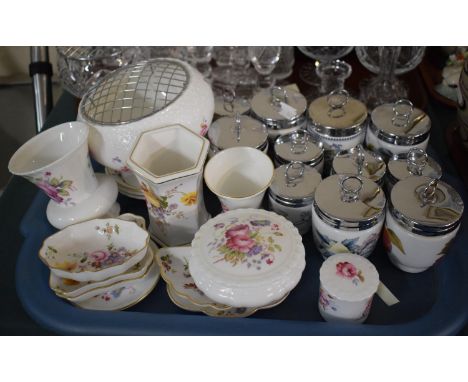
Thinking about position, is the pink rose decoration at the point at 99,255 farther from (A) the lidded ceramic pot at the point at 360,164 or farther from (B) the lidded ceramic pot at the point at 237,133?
(A) the lidded ceramic pot at the point at 360,164

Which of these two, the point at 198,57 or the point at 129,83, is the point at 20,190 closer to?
the point at 129,83

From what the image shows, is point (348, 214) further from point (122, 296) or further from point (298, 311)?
point (122, 296)

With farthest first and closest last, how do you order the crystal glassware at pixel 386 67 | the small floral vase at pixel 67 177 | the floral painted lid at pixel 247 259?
the crystal glassware at pixel 386 67
the small floral vase at pixel 67 177
the floral painted lid at pixel 247 259

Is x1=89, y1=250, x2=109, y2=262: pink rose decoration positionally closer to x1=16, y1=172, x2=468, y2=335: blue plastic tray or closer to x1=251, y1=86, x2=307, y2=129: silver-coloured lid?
x1=16, y1=172, x2=468, y2=335: blue plastic tray

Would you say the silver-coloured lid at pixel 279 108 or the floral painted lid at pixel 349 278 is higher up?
the silver-coloured lid at pixel 279 108

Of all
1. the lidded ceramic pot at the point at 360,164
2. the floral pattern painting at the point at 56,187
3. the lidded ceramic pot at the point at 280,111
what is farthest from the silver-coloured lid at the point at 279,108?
the floral pattern painting at the point at 56,187

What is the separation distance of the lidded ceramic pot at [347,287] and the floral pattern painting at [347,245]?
0.08 feet

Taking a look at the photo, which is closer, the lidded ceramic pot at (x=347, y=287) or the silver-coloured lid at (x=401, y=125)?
the lidded ceramic pot at (x=347, y=287)

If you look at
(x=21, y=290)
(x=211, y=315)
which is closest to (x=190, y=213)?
(x=211, y=315)

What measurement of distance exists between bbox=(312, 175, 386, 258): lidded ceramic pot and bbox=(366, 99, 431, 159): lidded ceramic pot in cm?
11

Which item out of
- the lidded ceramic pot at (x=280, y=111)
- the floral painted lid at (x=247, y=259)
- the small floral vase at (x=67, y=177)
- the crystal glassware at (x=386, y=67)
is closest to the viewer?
the floral painted lid at (x=247, y=259)

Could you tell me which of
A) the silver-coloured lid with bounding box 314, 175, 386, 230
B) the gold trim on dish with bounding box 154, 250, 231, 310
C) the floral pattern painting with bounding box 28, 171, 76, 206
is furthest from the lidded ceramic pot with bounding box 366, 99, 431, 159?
the floral pattern painting with bounding box 28, 171, 76, 206

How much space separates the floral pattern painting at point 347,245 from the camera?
0.63 meters

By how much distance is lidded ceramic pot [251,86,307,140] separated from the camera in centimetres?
78
